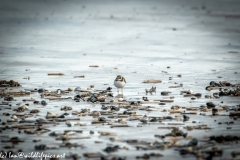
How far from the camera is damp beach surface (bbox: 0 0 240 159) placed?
12602 millimetres

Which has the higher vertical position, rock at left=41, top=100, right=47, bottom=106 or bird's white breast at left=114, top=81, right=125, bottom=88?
bird's white breast at left=114, top=81, right=125, bottom=88

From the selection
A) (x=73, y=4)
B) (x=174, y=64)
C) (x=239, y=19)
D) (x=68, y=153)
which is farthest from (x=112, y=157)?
(x=73, y=4)

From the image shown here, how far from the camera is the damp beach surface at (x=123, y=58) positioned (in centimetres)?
1260

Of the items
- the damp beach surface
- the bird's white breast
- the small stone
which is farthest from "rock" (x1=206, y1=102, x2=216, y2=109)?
the small stone

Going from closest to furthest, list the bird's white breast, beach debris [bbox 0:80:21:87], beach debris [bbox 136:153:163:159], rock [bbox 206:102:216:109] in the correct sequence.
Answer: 1. beach debris [bbox 136:153:163:159]
2. rock [bbox 206:102:216:109]
3. the bird's white breast
4. beach debris [bbox 0:80:21:87]

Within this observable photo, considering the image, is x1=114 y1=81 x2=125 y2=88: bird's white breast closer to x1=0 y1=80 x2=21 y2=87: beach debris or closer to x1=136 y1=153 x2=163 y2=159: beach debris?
x1=0 y1=80 x2=21 y2=87: beach debris

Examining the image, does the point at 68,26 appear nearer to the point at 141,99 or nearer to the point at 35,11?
the point at 35,11

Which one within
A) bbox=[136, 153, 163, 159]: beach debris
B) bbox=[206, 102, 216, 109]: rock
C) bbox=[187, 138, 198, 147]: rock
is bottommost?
bbox=[136, 153, 163, 159]: beach debris

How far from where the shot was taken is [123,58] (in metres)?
25.6

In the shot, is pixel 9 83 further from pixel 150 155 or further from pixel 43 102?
pixel 150 155

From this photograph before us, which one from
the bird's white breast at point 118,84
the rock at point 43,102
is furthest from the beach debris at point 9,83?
the bird's white breast at point 118,84

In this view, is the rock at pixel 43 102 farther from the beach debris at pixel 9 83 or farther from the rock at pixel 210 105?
the rock at pixel 210 105

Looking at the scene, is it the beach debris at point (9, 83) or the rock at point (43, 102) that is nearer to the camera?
the rock at point (43, 102)

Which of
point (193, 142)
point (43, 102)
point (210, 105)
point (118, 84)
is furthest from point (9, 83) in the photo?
point (193, 142)
